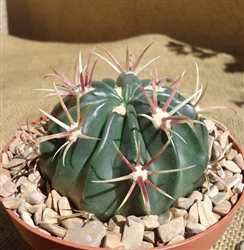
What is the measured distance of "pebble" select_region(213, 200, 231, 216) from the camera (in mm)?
607

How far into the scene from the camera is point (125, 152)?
1.84ft

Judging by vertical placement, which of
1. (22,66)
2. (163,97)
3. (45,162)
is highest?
(163,97)

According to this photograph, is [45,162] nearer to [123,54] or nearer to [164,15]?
[123,54]

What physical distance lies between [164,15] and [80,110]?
1.19 metres

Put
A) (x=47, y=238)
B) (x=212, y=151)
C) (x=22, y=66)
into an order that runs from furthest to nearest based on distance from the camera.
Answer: (x=22, y=66)
(x=212, y=151)
(x=47, y=238)

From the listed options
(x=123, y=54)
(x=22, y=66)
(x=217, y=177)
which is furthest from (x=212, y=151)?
(x=22, y=66)

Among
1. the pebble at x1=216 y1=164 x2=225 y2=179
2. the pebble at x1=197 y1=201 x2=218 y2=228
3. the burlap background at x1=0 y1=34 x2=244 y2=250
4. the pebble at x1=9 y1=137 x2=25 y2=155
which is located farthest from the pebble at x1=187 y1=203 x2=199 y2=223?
the burlap background at x1=0 y1=34 x2=244 y2=250

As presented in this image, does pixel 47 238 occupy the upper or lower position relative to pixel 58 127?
lower

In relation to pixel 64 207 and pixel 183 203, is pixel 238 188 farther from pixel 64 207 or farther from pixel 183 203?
pixel 64 207

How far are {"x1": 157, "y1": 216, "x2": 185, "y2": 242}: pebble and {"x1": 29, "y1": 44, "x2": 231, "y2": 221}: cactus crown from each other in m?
0.03

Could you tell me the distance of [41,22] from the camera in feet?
6.54

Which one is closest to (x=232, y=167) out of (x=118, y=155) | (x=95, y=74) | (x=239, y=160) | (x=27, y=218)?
(x=239, y=160)

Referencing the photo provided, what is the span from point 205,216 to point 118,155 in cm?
16

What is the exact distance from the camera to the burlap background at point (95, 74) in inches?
48.8
